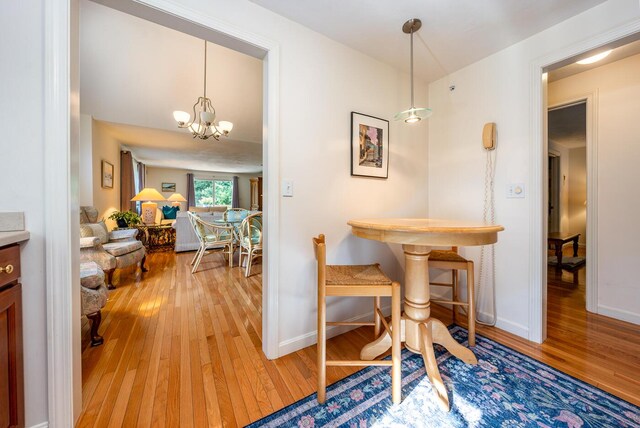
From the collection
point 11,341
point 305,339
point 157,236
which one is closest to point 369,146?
point 305,339

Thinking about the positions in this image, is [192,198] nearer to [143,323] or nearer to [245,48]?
[143,323]

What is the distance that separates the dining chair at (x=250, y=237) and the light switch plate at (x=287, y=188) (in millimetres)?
1719

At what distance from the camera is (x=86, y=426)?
103 cm

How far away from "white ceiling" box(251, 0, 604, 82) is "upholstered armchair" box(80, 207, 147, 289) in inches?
111

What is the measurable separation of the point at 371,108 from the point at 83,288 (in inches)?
94.4

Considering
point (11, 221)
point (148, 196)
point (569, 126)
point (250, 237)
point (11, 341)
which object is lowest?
point (11, 341)

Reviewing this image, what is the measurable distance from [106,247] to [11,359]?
242cm

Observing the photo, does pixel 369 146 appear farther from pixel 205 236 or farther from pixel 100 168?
pixel 100 168

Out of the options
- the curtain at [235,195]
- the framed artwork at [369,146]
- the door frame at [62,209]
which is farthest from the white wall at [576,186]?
the curtain at [235,195]

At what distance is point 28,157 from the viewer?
92cm

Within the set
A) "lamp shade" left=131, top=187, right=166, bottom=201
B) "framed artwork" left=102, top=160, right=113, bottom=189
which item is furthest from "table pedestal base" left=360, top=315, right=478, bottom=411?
"framed artwork" left=102, top=160, right=113, bottom=189

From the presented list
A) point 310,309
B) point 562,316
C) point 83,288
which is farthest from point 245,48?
point 562,316

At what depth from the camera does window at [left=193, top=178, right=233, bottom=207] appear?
9.15m

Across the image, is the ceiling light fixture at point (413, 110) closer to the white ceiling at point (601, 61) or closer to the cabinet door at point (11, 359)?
the white ceiling at point (601, 61)
